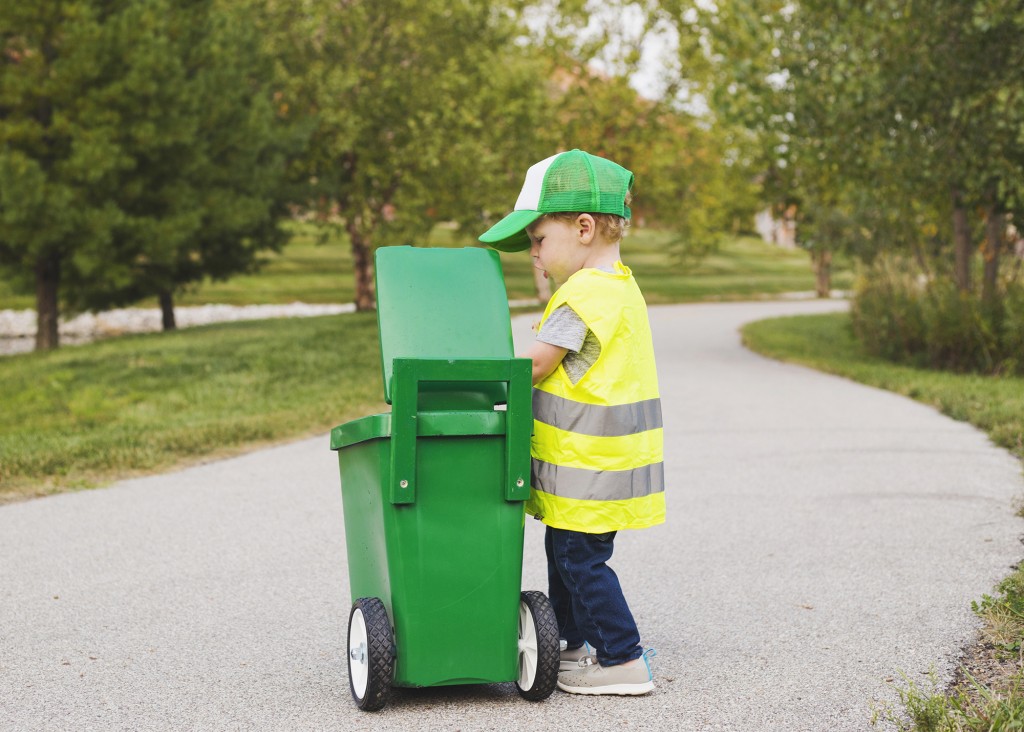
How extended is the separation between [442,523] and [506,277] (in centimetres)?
4200

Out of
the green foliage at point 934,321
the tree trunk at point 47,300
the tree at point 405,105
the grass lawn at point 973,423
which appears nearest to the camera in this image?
the grass lawn at point 973,423

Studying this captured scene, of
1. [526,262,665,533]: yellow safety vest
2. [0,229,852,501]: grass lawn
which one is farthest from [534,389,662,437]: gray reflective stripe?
[0,229,852,501]: grass lawn

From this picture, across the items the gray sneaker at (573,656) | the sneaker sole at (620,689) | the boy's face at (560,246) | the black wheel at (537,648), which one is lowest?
the sneaker sole at (620,689)

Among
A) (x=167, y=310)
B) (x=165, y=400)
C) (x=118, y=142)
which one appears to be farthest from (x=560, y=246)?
(x=167, y=310)

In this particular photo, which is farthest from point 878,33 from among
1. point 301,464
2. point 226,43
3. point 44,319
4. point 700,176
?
point 700,176

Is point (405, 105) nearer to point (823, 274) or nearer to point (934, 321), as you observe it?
point (934, 321)

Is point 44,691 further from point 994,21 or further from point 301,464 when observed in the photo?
point 994,21

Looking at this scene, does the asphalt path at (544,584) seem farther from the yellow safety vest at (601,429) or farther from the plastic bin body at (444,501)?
the yellow safety vest at (601,429)

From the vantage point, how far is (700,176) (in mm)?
31156

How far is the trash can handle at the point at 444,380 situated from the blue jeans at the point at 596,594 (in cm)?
29

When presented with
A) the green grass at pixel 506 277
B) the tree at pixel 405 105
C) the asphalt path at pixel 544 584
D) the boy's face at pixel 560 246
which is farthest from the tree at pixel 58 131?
the boy's face at pixel 560 246

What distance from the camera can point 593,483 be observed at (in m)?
3.20

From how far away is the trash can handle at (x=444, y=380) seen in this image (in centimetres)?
299

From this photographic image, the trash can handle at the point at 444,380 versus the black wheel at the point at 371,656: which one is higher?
the trash can handle at the point at 444,380
